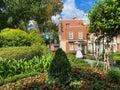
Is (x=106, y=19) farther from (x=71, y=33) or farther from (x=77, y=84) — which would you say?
(x=71, y=33)

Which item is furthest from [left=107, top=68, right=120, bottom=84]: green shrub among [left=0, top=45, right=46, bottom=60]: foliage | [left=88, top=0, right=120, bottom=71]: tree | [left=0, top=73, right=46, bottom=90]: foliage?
[left=0, top=45, right=46, bottom=60]: foliage

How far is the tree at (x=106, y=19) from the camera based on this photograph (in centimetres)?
1847

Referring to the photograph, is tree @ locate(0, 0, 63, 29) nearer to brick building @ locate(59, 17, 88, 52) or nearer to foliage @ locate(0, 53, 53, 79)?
brick building @ locate(59, 17, 88, 52)

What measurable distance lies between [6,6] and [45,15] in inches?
439

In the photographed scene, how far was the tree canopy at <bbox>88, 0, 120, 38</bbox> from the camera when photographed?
60.5ft

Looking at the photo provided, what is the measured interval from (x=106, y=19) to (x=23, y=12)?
31267 mm

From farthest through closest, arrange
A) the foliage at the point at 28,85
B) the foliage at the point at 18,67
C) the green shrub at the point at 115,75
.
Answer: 1. the foliage at the point at 18,67
2. the green shrub at the point at 115,75
3. the foliage at the point at 28,85

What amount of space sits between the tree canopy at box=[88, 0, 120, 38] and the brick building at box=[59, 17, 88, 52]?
162ft

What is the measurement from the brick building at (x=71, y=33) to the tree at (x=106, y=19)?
49.3 meters

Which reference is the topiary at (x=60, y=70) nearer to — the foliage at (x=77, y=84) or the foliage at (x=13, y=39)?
the foliage at (x=77, y=84)

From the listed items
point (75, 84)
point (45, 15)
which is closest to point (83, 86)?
point (75, 84)

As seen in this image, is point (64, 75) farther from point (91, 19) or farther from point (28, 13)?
point (28, 13)

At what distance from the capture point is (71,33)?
71438mm

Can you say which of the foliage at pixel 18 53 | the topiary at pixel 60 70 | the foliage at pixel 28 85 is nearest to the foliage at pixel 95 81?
the topiary at pixel 60 70
